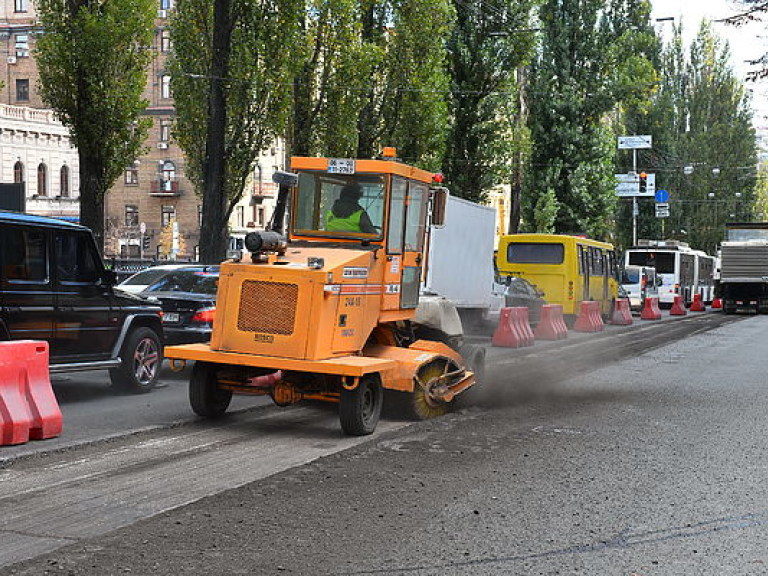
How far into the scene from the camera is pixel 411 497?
25.0 ft

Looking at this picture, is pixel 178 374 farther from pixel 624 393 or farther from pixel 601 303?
pixel 601 303

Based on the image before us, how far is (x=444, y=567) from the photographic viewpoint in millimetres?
5910

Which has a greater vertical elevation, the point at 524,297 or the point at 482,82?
the point at 482,82

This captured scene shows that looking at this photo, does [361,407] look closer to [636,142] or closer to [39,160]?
[636,142]

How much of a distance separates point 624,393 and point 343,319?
17.9 feet

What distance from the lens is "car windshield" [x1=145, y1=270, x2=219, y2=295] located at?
52.8 ft

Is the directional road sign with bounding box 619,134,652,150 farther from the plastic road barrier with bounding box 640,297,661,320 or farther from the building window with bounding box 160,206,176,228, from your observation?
the building window with bounding box 160,206,176,228

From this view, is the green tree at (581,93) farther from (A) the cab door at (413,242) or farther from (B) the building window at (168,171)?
(B) the building window at (168,171)

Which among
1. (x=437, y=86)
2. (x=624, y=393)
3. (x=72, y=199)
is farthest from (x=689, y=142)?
(x=624, y=393)

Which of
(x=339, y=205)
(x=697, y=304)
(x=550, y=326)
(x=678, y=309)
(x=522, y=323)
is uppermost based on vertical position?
(x=339, y=205)

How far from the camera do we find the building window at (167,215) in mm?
74438

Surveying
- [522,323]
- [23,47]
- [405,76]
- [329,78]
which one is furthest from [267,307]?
[23,47]

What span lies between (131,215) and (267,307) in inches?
2667

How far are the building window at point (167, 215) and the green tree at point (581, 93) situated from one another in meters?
34.5
